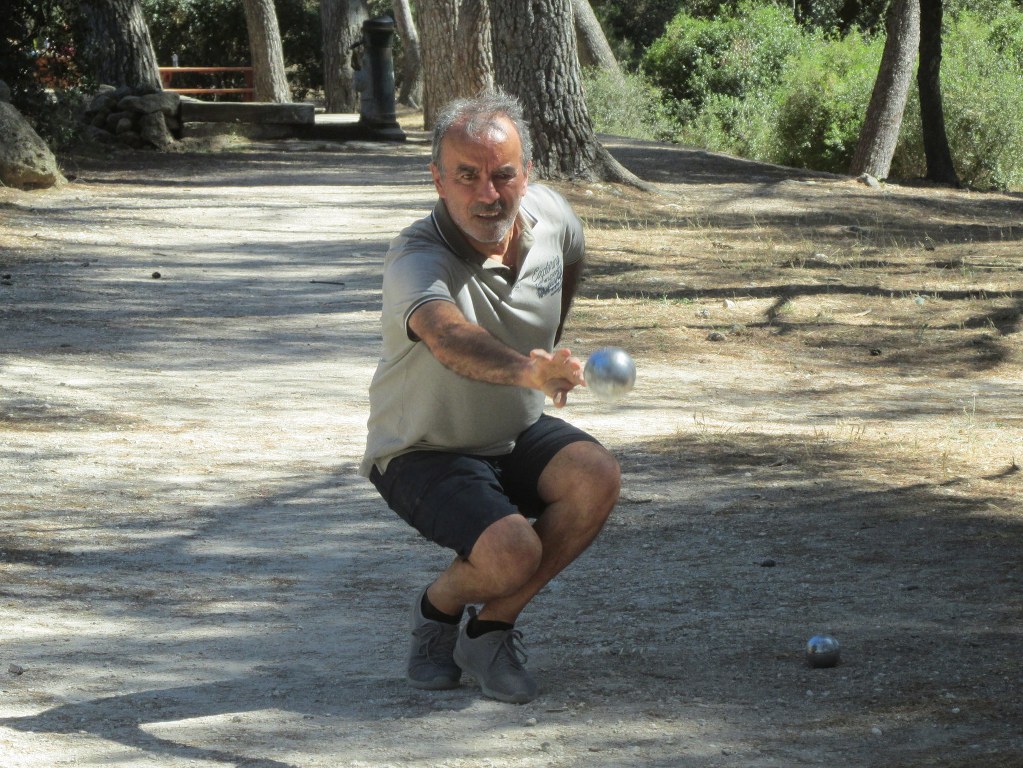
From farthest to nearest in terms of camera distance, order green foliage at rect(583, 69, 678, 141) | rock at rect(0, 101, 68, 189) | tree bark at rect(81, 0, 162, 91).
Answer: green foliage at rect(583, 69, 678, 141) → tree bark at rect(81, 0, 162, 91) → rock at rect(0, 101, 68, 189)

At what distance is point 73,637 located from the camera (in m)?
4.43

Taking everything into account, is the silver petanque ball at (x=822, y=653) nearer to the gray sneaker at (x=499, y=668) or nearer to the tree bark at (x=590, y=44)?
the gray sneaker at (x=499, y=668)

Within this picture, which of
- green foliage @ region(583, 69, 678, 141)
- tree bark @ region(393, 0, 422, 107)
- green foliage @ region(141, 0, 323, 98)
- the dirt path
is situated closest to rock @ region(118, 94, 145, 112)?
green foliage @ region(583, 69, 678, 141)

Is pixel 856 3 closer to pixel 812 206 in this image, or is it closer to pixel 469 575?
pixel 812 206

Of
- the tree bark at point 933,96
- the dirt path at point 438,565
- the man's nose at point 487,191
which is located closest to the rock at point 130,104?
Result: the dirt path at point 438,565

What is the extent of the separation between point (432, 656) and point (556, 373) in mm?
1169

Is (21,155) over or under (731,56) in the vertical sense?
under

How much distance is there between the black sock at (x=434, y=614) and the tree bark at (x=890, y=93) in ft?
56.8

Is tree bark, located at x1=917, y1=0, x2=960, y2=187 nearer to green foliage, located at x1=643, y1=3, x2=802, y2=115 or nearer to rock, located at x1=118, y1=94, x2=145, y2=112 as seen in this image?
green foliage, located at x1=643, y1=3, x2=802, y2=115

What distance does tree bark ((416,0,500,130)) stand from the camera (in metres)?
18.6

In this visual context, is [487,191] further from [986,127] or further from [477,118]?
[986,127]

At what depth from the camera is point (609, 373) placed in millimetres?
3146

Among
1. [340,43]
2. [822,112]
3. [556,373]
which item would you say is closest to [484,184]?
[556,373]

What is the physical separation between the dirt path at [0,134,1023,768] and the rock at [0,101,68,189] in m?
4.10
